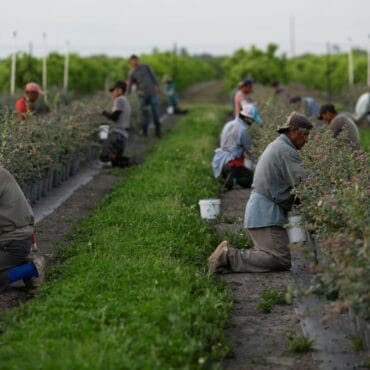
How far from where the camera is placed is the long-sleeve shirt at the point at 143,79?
21.9 m

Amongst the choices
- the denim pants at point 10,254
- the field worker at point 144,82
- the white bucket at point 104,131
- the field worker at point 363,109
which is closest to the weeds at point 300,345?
the denim pants at point 10,254

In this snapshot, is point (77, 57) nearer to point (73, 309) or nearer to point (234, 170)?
point (234, 170)

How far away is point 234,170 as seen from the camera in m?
13.5

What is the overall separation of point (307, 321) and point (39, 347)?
7.34ft

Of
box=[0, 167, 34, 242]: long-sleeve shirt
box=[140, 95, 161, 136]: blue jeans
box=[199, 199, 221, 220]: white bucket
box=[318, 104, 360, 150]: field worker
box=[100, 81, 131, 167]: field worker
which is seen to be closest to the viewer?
box=[0, 167, 34, 242]: long-sleeve shirt

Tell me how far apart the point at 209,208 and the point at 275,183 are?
249cm

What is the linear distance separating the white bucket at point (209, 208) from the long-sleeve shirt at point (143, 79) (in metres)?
11.2

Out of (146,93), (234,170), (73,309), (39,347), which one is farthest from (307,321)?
(146,93)

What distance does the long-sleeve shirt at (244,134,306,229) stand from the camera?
8.54 metres

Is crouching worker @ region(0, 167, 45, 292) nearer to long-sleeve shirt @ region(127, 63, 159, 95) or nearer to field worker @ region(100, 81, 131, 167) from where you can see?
field worker @ region(100, 81, 131, 167)

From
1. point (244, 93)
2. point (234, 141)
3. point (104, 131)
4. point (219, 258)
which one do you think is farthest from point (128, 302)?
point (244, 93)

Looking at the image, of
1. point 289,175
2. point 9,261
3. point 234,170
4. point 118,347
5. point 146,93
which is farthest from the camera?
point 146,93

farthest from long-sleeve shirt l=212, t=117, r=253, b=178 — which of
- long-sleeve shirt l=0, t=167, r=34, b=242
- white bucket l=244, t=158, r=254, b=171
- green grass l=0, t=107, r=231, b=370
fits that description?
long-sleeve shirt l=0, t=167, r=34, b=242

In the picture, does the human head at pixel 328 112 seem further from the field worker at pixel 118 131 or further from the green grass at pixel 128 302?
the field worker at pixel 118 131
